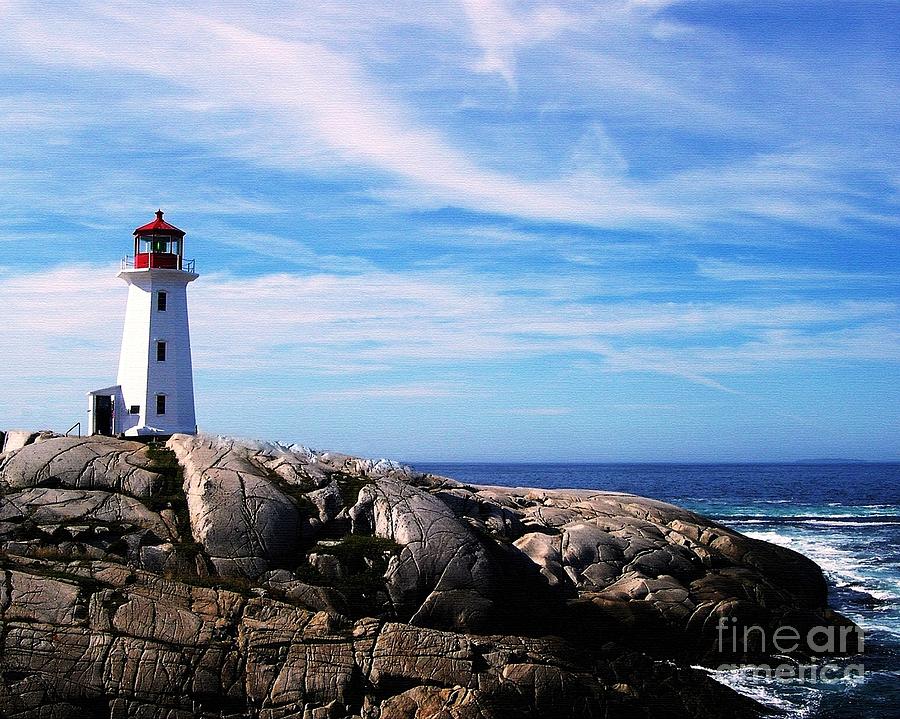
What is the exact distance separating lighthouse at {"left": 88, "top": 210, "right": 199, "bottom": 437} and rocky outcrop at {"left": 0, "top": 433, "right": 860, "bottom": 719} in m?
4.50

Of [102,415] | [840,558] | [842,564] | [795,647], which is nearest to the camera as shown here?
[795,647]

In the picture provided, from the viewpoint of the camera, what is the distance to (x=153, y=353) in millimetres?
37688

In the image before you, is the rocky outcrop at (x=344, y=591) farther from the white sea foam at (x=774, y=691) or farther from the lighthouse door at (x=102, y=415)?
the lighthouse door at (x=102, y=415)

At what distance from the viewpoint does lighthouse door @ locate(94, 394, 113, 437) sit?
37531 millimetres

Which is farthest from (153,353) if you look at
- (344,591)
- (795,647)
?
(795,647)

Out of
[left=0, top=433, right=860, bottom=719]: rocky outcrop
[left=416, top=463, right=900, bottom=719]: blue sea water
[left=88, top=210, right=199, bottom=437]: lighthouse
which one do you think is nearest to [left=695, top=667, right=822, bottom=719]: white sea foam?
[left=416, top=463, right=900, bottom=719]: blue sea water

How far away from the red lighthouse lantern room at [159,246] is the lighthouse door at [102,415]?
531cm

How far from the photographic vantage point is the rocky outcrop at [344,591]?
2033 cm

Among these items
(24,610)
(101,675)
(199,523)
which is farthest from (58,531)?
(101,675)

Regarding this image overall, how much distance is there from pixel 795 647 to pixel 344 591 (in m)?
13.6

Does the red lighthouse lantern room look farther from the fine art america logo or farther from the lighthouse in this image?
the fine art america logo

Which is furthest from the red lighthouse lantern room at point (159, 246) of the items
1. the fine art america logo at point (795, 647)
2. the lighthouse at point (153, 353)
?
the fine art america logo at point (795, 647)

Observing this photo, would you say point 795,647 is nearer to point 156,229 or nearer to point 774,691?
point 774,691

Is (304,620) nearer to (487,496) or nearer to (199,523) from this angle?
(199,523)
